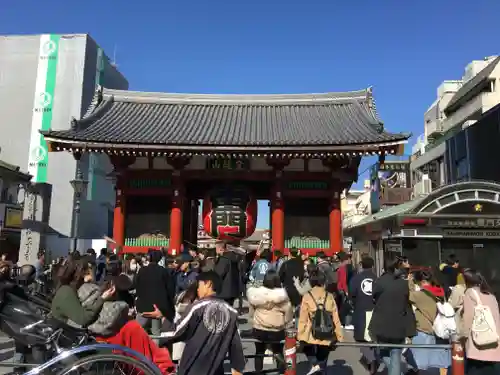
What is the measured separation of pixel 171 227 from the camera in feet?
49.8

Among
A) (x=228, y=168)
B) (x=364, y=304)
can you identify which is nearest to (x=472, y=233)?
(x=228, y=168)

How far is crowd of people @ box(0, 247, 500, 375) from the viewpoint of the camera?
4.28 metres

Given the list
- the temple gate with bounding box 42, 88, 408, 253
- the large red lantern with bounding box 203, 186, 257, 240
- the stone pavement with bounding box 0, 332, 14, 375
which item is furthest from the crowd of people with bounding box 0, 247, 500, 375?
the temple gate with bounding box 42, 88, 408, 253

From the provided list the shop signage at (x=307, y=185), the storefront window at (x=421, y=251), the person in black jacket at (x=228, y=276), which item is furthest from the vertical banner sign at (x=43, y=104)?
the person in black jacket at (x=228, y=276)

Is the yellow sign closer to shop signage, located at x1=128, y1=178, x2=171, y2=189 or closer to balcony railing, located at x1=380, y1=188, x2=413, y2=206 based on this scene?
shop signage, located at x1=128, y1=178, x2=171, y2=189

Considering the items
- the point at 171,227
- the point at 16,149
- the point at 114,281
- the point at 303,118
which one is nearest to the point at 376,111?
the point at 303,118

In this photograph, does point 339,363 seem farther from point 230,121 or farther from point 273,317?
point 230,121

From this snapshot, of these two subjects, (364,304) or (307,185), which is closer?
(364,304)

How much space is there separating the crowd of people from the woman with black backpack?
0.01 metres

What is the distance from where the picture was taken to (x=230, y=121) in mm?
18453

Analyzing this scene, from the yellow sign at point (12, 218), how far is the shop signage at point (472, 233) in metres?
23.6

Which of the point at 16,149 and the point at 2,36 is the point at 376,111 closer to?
the point at 16,149

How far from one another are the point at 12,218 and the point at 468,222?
24998 mm

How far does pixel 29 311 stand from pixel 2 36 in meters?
35.8
